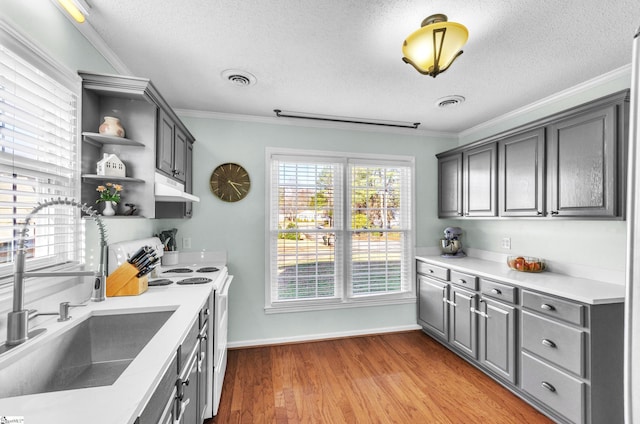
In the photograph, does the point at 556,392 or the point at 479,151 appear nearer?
the point at 556,392

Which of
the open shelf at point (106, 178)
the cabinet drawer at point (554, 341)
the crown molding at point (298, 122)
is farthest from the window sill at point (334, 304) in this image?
the crown molding at point (298, 122)

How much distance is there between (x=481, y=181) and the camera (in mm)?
2996

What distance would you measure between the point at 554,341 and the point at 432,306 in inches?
52.7

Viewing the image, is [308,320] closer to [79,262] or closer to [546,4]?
[79,262]

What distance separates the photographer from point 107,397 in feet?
2.55

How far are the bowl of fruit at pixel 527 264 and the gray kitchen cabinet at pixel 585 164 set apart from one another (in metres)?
0.53

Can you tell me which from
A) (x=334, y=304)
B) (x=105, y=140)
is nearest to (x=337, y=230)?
(x=334, y=304)

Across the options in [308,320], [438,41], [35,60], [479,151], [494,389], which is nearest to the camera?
[35,60]

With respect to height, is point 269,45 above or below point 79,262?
above

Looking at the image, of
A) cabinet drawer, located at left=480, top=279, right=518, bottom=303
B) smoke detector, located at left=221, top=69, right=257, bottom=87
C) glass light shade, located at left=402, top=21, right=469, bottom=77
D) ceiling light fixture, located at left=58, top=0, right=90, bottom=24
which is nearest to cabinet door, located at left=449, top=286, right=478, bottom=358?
cabinet drawer, located at left=480, top=279, right=518, bottom=303

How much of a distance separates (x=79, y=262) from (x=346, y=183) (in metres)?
2.50

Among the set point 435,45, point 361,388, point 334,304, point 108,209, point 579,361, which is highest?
point 435,45

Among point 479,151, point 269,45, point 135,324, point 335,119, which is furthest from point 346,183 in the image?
point 135,324

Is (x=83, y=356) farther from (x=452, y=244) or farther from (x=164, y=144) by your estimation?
(x=452, y=244)
